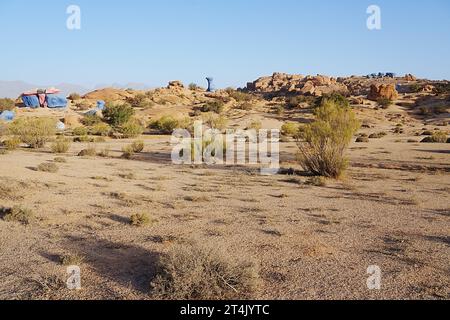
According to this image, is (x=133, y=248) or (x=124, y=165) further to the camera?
(x=124, y=165)

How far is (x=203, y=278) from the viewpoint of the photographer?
214 inches

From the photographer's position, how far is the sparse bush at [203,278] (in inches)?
208

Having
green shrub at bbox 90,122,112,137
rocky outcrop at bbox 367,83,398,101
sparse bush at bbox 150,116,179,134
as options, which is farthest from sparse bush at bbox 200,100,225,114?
rocky outcrop at bbox 367,83,398,101

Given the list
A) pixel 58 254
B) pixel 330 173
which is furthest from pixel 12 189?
pixel 330 173

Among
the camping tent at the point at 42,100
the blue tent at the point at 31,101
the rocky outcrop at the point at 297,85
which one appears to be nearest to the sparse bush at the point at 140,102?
the camping tent at the point at 42,100

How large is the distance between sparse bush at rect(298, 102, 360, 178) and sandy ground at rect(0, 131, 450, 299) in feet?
2.71

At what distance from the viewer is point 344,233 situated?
8.02m

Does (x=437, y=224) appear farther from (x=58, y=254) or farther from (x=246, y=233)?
(x=58, y=254)

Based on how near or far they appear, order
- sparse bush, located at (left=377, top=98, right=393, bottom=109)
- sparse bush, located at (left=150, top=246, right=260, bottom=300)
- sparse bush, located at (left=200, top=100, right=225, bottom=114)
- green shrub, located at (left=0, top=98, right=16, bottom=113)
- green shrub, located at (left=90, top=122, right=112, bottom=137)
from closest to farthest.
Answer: sparse bush, located at (left=150, top=246, right=260, bottom=300) → green shrub, located at (left=90, top=122, right=112, bottom=137) → green shrub, located at (left=0, top=98, right=16, bottom=113) → sparse bush, located at (left=200, top=100, right=225, bottom=114) → sparse bush, located at (left=377, top=98, right=393, bottom=109)

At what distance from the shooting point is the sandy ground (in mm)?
5684

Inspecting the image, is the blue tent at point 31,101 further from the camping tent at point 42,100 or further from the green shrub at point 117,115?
the green shrub at point 117,115

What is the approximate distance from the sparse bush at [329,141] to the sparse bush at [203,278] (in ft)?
31.4

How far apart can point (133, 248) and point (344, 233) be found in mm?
3751

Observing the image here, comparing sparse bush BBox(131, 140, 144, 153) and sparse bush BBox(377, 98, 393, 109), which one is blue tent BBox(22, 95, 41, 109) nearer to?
sparse bush BBox(131, 140, 144, 153)
